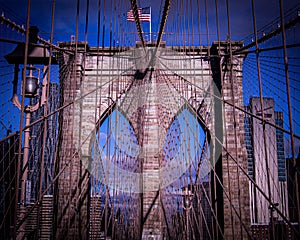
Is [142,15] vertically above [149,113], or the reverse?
[142,15]

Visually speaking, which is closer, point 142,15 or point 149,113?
point 149,113

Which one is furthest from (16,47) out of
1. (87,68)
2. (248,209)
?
(248,209)

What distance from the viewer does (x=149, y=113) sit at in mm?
9055

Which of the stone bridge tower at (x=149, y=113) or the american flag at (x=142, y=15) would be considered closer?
the stone bridge tower at (x=149, y=113)

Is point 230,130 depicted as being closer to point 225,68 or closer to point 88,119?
point 225,68

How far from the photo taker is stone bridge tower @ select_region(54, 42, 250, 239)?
26.8 ft

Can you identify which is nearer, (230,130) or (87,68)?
(230,130)

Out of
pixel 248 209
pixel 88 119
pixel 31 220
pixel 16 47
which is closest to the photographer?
pixel 16 47

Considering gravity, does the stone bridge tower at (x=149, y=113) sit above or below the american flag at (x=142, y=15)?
below

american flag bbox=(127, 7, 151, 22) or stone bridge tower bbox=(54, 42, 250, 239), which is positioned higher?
american flag bbox=(127, 7, 151, 22)

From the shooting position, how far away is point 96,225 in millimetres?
9477

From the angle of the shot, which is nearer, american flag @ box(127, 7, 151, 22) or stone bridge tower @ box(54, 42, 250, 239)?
stone bridge tower @ box(54, 42, 250, 239)

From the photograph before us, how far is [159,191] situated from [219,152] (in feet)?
6.01

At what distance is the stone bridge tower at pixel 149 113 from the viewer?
817 cm
